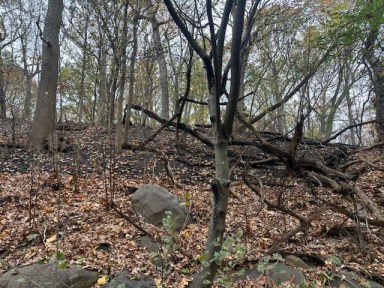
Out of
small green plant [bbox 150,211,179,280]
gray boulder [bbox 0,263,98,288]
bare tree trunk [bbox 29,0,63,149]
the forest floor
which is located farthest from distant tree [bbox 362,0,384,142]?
bare tree trunk [bbox 29,0,63,149]

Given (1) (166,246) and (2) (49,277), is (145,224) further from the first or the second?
(1) (166,246)

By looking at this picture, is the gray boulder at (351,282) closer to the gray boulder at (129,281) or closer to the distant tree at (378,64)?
the gray boulder at (129,281)

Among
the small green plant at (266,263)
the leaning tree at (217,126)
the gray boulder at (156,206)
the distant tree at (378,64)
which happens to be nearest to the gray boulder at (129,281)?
the gray boulder at (156,206)

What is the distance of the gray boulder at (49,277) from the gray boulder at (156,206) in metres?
→ 1.32

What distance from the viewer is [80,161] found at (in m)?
7.41

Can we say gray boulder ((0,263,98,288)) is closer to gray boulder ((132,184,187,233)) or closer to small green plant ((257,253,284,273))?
gray boulder ((132,184,187,233))

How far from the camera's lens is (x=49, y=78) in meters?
8.25

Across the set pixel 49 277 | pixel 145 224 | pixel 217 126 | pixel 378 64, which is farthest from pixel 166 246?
pixel 378 64

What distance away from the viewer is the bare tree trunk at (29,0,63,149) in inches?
315

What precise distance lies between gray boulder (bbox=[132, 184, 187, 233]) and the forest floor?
5.9 inches

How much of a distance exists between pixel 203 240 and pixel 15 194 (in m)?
3.32

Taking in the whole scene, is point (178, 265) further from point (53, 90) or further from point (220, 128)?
point (53, 90)

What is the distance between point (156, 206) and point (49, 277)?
5.83ft

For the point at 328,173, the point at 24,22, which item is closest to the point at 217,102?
the point at 328,173
